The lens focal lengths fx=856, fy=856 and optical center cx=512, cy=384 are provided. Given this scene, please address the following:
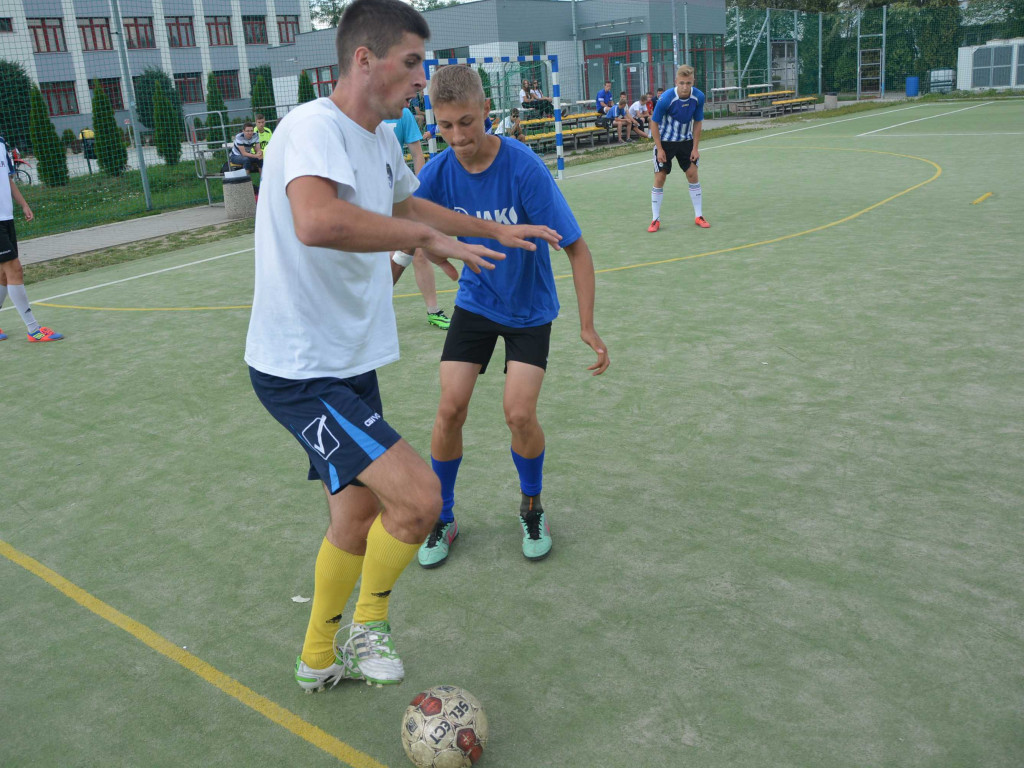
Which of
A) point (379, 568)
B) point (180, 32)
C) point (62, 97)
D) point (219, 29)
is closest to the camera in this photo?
point (379, 568)

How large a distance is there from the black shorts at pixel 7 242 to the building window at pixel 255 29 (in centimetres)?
4667

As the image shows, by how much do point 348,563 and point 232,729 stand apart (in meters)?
0.63

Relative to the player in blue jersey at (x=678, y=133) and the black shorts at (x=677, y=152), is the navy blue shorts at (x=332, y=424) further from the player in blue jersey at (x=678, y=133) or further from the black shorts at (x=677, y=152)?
the black shorts at (x=677, y=152)

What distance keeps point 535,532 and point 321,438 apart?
1.39 m

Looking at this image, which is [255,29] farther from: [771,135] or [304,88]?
[771,135]

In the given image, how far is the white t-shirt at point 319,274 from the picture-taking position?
7.72ft

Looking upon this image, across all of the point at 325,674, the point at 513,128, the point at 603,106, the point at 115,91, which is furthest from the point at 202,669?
the point at 115,91

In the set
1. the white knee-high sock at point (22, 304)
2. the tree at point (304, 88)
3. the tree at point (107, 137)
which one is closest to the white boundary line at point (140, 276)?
the white knee-high sock at point (22, 304)

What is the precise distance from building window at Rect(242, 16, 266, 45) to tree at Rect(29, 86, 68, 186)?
2899 cm

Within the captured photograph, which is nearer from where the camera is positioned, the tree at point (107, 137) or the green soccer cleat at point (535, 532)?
the green soccer cleat at point (535, 532)

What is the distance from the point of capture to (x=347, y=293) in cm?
256

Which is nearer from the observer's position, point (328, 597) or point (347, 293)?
point (347, 293)

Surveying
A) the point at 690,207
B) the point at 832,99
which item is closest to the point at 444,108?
the point at 690,207

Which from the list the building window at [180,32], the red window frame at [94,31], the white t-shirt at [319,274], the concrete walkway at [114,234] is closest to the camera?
the white t-shirt at [319,274]
